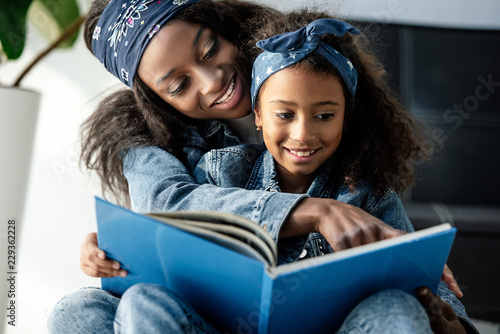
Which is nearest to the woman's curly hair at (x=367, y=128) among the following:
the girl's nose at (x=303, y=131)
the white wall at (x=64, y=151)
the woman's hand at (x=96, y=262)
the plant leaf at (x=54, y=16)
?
the girl's nose at (x=303, y=131)

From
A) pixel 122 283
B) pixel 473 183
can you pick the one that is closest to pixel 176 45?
pixel 122 283

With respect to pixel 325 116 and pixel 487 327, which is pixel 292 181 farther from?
pixel 487 327

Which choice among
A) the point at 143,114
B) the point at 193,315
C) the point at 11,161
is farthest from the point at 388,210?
the point at 11,161

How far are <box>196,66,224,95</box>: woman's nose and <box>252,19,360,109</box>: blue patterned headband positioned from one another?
0.35 ft

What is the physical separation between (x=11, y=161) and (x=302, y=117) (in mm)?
843

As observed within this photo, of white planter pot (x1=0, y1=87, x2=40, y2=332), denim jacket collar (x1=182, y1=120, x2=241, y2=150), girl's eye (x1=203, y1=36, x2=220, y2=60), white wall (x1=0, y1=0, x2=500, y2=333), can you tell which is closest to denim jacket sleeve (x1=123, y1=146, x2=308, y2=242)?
denim jacket collar (x1=182, y1=120, x2=241, y2=150)

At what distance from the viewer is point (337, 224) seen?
80 cm

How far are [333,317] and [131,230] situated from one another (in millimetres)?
308

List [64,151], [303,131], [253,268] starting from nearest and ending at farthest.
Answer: [253,268], [303,131], [64,151]

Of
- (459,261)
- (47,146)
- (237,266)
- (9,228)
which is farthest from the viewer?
(47,146)

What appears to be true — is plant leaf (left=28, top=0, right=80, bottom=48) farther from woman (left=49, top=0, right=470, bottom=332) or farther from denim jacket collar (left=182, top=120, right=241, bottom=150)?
denim jacket collar (left=182, top=120, right=241, bottom=150)

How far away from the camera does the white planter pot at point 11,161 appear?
1400mm

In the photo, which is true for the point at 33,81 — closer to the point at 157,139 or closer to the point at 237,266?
the point at 157,139

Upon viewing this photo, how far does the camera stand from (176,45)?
1125mm
